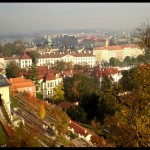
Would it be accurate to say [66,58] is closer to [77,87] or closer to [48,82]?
[48,82]

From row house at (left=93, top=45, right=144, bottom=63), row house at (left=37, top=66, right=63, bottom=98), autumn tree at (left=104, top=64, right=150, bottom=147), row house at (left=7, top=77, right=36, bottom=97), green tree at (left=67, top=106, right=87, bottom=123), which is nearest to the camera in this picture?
autumn tree at (left=104, top=64, right=150, bottom=147)

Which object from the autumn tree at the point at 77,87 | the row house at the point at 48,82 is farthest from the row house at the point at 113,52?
the autumn tree at the point at 77,87

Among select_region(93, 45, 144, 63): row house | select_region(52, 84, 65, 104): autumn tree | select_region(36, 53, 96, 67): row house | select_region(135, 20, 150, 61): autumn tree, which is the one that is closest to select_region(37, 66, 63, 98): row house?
select_region(52, 84, 65, 104): autumn tree

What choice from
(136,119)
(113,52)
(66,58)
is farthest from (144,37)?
(113,52)

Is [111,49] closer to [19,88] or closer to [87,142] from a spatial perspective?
[19,88]

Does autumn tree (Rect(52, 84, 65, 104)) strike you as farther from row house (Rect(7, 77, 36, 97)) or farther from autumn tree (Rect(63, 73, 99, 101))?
row house (Rect(7, 77, 36, 97))

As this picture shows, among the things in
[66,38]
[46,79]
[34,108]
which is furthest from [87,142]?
[66,38]
